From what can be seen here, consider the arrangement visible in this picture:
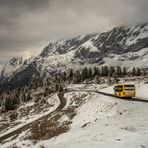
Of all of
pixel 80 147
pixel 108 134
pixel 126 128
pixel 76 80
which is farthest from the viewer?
pixel 76 80

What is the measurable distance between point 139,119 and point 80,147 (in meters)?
11.9

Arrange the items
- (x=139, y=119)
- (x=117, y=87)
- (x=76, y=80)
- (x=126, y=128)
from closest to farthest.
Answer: (x=126, y=128) < (x=139, y=119) < (x=117, y=87) < (x=76, y=80)

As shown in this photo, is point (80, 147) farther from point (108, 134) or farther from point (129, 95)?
point (129, 95)

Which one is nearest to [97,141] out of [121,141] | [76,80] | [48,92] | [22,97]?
[121,141]

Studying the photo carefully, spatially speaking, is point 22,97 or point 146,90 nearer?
point 146,90

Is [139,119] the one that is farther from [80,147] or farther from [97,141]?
[80,147]

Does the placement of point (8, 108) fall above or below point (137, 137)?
below

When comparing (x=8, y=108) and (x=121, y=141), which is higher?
(x=121, y=141)

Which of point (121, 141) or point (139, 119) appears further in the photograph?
point (139, 119)

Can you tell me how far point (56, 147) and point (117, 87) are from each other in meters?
42.4

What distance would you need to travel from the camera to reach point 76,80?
19775 cm

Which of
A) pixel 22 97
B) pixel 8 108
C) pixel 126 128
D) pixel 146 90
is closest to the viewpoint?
pixel 126 128

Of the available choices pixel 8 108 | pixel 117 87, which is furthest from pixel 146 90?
pixel 8 108

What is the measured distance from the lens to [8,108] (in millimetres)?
120125
